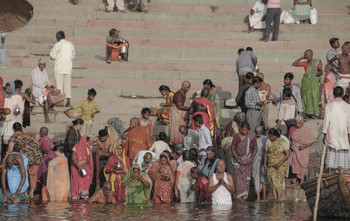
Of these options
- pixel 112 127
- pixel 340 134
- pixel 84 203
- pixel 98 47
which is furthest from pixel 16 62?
pixel 340 134

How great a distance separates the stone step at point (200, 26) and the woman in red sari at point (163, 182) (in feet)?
22.1

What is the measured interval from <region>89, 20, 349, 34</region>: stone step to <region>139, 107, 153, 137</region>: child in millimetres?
5487

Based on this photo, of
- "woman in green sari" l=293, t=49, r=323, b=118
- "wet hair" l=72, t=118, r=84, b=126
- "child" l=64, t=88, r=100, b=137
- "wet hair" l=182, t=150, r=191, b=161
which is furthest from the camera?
"woman in green sari" l=293, t=49, r=323, b=118

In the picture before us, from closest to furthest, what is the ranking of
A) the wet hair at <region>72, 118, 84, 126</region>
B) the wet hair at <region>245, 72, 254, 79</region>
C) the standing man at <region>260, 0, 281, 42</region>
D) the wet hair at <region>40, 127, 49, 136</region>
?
the wet hair at <region>72, 118, 84, 126</region>
the wet hair at <region>40, 127, 49, 136</region>
the wet hair at <region>245, 72, 254, 79</region>
the standing man at <region>260, 0, 281, 42</region>

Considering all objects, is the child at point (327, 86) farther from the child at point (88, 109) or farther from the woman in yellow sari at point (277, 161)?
the child at point (88, 109)

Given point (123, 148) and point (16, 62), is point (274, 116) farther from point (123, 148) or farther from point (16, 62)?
point (16, 62)

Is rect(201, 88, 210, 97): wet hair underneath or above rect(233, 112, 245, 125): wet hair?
above

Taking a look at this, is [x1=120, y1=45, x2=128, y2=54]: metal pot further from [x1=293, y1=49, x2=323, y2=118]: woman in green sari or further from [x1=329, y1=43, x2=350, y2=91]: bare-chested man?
[x1=329, y1=43, x2=350, y2=91]: bare-chested man

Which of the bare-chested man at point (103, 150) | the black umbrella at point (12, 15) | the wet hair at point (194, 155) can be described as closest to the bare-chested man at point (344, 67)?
the wet hair at point (194, 155)

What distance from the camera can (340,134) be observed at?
496 inches

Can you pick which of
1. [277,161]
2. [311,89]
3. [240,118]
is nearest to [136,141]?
[240,118]

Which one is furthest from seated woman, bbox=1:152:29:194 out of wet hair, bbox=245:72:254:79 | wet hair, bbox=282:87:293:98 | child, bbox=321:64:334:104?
child, bbox=321:64:334:104

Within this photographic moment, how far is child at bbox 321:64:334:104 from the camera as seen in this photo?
15.6m

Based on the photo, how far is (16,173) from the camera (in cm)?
1377
